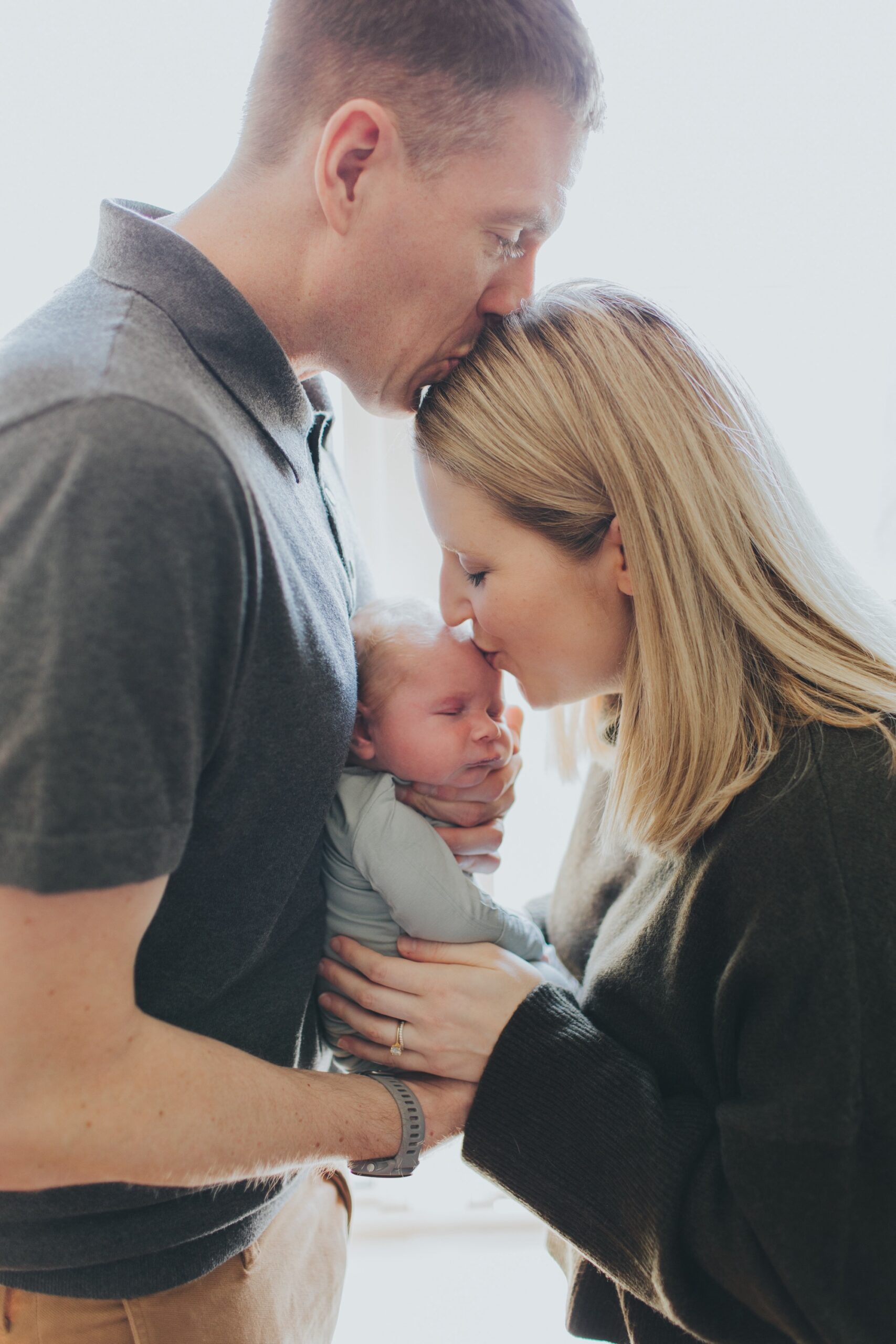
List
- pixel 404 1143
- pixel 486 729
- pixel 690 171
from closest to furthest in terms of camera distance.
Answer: pixel 404 1143, pixel 486 729, pixel 690 171

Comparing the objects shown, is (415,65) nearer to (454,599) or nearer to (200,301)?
(200,301)

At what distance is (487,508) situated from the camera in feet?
4.27

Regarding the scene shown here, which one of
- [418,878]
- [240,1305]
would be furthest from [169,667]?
[240,1305]

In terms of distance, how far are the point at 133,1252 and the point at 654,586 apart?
0.99 metres

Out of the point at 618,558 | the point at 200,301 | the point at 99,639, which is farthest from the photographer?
the point at 618,558

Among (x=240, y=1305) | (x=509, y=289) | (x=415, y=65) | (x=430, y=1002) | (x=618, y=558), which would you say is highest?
(x=415, y=65)

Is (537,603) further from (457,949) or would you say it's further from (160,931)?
(160,931)

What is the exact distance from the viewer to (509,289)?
1302 millimetres

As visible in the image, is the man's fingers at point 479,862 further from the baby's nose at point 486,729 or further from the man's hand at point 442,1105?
the man's hand at point 442,1105

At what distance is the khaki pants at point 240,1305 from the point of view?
106cm

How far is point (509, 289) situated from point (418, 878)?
0.83 m

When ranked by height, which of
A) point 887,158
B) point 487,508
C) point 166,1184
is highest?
point 887,158

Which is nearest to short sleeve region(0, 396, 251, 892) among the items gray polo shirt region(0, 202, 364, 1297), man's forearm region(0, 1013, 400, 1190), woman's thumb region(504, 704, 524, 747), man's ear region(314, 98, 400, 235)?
gray polo shirt region(0, 202, 364, 1297)

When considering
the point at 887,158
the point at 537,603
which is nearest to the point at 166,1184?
the point at 537,603
